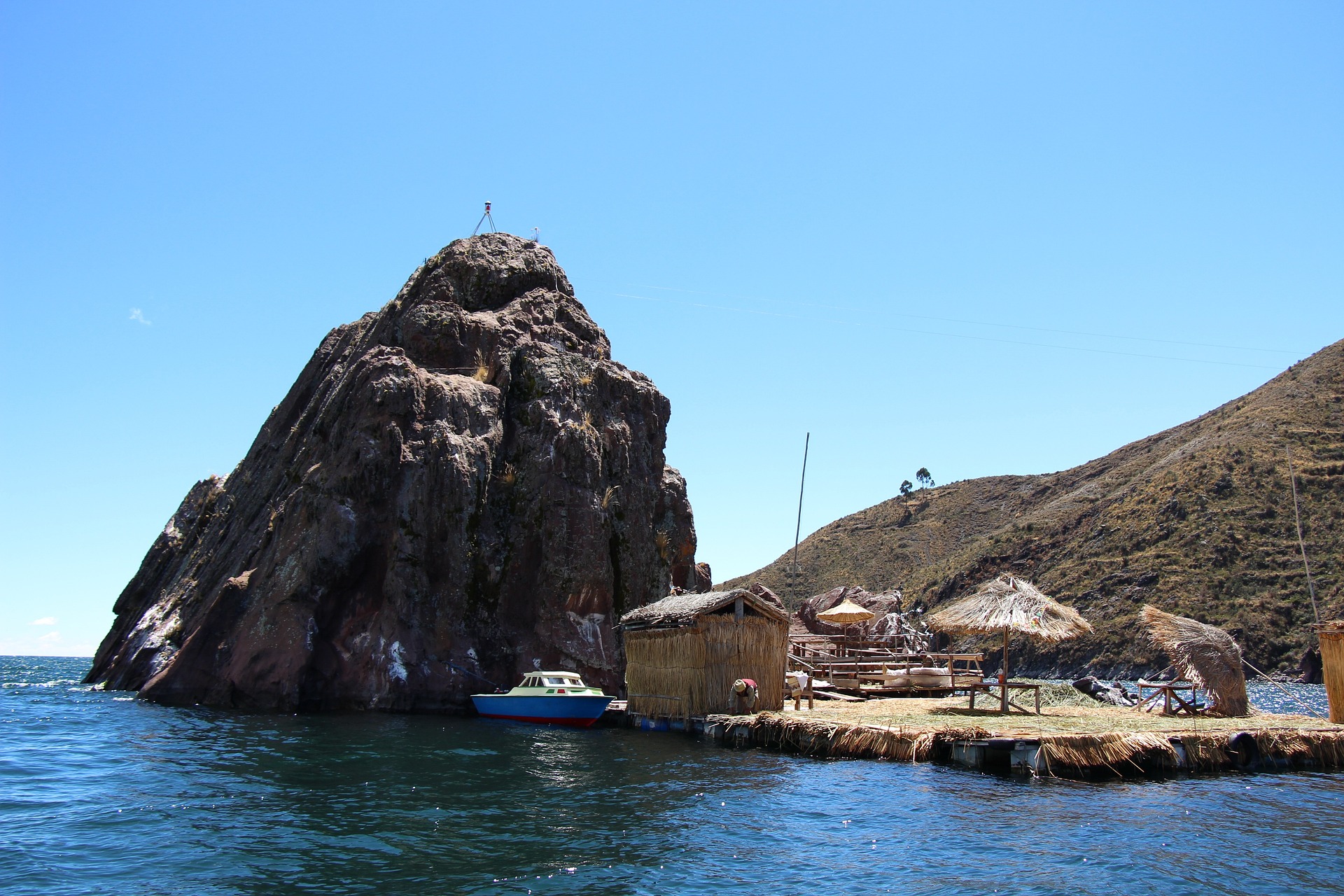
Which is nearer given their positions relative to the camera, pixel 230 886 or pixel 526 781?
pixel 230 886

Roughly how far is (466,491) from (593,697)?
13.6 metres

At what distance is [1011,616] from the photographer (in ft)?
86.9

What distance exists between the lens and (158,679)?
144 feet

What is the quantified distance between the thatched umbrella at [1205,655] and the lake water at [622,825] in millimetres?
4364

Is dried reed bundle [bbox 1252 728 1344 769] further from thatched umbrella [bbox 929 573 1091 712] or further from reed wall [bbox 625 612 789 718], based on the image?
reed wall [bbox 625 612 789 718]

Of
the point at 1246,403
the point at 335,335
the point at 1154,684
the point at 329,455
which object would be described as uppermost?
the point at 1246,403

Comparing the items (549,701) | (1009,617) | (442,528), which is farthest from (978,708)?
(442,528)

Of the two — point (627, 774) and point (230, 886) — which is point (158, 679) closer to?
point (627, 774)

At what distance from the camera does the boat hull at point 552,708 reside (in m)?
35.9

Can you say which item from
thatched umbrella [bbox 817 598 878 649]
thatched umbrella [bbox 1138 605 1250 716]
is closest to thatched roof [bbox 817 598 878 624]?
thatched umbrella [bbox 817 598 878 649]

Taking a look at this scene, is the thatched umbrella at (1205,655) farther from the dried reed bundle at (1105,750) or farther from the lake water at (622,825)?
the dried reed bundle at (1105,750)

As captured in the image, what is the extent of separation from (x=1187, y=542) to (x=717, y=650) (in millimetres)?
62889

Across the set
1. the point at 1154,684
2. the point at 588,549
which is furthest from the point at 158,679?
the point at 1154,684

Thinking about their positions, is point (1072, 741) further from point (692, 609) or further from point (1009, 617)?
point (692, 609)
